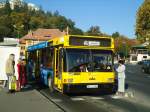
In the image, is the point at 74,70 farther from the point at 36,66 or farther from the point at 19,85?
the point at 36,66

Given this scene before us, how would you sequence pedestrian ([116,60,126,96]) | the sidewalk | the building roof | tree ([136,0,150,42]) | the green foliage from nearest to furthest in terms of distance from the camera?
the sidewalk
pedestrian ([116,60,126,96])
tree ([136,0,150,42])
the green foliage
the building roof

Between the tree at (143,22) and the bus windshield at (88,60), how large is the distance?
46038mm

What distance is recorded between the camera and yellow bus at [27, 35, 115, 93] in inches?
748

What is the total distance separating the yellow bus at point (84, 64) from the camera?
19.0 m

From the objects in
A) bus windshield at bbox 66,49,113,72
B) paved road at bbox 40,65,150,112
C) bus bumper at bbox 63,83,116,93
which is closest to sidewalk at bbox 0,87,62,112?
paved road at bbox 40,65,150,112

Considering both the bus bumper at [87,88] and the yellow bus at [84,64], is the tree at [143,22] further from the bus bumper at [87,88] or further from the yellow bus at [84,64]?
the bus bumper at [87,88]

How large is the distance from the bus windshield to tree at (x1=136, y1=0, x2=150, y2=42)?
46.0 meters

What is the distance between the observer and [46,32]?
174375mm

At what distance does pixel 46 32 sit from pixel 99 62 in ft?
511

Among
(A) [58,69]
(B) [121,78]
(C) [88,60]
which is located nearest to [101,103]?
(C) [88,60]

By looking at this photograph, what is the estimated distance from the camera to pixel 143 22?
6606 cm

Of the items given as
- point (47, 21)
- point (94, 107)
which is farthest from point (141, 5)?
point (47, 21)

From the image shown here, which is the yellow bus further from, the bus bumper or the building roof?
the building roof

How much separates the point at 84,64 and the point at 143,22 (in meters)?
48.1
